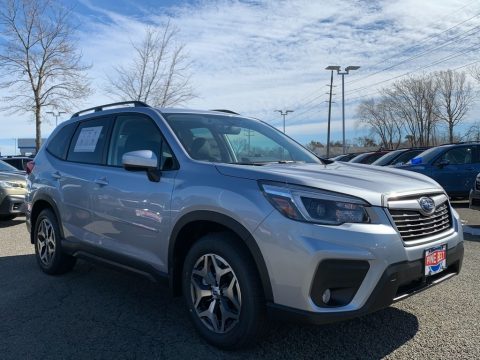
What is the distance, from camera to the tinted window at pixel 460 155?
11.6 meters

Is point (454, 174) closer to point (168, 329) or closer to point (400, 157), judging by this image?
point (400, 157)

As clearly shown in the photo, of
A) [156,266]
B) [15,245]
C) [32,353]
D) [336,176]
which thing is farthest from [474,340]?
[15,245]

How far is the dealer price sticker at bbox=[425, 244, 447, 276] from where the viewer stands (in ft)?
10.1

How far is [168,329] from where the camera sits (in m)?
3.70

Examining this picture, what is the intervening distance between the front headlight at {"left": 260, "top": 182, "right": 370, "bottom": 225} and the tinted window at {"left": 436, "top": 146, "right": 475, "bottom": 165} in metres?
9.71

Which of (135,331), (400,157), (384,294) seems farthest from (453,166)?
(135,331)

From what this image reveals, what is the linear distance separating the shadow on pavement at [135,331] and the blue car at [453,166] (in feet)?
27.2

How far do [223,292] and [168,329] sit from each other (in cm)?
74

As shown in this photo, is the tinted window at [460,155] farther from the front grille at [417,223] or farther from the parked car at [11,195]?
the parked car at [11,195]

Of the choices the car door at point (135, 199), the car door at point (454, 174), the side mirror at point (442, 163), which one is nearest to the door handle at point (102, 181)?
the car door at point (135, 199)

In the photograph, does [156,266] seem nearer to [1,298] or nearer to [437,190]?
[1,298]

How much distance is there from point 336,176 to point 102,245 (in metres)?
2.31

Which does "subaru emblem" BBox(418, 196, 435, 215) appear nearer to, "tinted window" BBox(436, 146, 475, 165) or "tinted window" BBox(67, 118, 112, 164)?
"tinted window" BBox(67, 118, 112, 164)

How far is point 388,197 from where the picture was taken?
3004 mm
